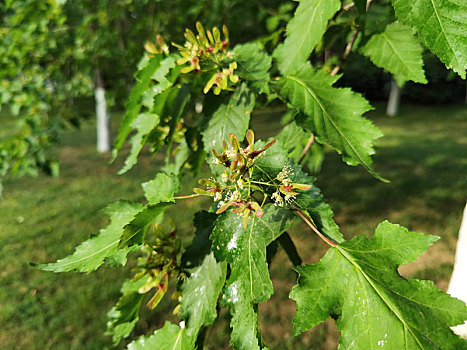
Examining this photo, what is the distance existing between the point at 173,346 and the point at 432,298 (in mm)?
738

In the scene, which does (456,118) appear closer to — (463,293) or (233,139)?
(463,293)

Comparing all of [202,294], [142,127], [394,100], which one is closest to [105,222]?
[142,127]

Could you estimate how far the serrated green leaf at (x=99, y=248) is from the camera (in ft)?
2.91

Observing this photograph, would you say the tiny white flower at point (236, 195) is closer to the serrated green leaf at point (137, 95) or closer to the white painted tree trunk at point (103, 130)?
the serrated green leaf at point (137, 95)

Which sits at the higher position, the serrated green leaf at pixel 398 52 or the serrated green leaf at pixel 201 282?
the serrated green leaf at pixel 398 52

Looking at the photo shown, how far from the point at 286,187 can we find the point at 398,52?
76cm

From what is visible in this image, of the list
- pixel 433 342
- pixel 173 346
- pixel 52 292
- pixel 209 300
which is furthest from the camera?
pixel 52 292

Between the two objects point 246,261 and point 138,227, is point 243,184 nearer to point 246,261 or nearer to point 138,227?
point 246,261

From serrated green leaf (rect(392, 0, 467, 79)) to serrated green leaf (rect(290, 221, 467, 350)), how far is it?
15.6 inches

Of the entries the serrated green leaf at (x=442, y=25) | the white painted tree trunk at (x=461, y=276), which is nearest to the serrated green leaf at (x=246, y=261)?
the serrated green leaf at (x=442, y=25)

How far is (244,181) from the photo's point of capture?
34.7 inches

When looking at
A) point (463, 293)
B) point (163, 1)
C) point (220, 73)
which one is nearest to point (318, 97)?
point (220, 73)

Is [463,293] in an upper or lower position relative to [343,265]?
lower

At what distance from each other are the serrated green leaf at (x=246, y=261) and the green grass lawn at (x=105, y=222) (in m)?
0.52
